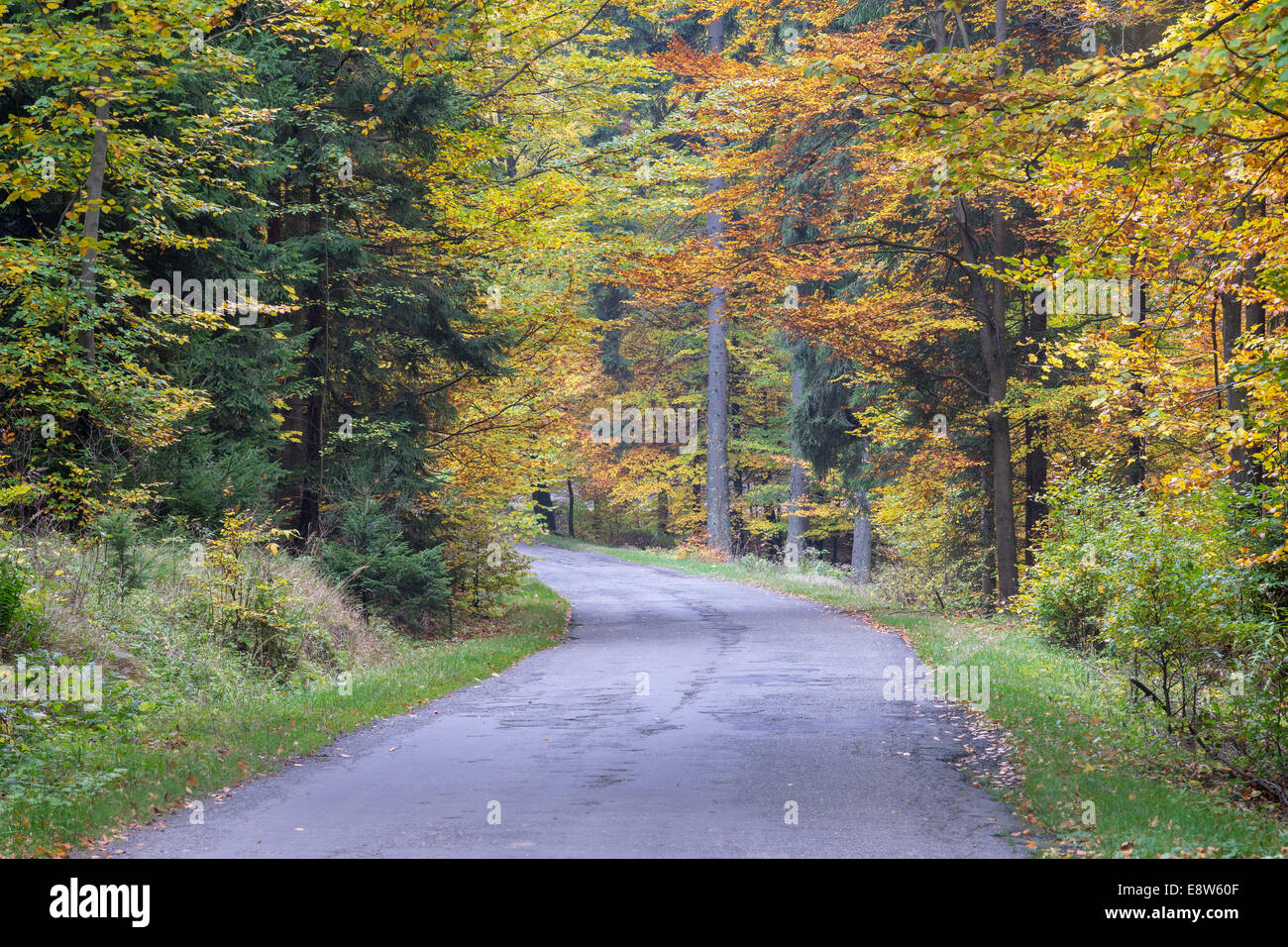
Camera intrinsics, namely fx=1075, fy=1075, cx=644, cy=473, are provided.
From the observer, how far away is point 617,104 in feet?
64.3

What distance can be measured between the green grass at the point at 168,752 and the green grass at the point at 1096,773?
5.98m

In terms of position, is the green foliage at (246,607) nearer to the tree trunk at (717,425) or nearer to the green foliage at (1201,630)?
the green foliage at (1201,630)

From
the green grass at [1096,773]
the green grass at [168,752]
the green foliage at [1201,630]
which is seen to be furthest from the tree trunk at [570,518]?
the green foliage at [1201,630]

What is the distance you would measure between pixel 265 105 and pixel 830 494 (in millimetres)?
26256

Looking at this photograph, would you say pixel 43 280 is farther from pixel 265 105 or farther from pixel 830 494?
pixel 830 494

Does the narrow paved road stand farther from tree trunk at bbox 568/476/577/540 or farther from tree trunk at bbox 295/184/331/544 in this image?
tree trunk at bbox 568/476/577/540

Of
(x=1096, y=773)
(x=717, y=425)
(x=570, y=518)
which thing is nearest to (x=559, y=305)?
→ (x=1096, y=773)

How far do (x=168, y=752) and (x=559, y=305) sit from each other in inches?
477

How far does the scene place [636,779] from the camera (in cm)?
838

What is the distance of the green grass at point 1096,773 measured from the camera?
21.4 ft

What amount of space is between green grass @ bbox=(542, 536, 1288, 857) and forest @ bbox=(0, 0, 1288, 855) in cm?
38

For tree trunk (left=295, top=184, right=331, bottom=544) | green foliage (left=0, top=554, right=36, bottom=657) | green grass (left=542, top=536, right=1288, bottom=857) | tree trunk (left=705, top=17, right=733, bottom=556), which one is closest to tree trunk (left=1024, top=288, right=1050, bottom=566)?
green grass (left=542, top=536, right=1288, bottom=857)

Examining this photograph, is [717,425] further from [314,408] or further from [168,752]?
[168,752]

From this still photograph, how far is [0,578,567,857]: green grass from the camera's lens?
687 centimetres
